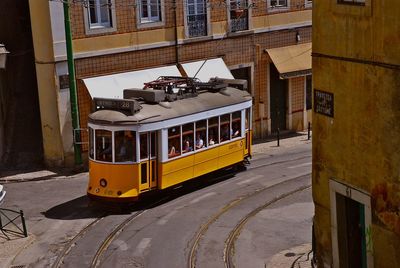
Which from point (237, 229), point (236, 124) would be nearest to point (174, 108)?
point (236, 124)

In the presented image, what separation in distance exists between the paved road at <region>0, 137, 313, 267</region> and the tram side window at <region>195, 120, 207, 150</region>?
1.31 m

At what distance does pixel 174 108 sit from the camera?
18.8 meters

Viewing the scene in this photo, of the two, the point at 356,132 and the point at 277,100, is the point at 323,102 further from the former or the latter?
the point at 277,100

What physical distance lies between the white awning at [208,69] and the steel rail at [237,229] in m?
6.14

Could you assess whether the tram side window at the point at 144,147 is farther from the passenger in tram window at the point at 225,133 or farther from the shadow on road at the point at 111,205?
the passenger in tram window at the point at 225,133

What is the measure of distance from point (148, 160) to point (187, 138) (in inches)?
58.3

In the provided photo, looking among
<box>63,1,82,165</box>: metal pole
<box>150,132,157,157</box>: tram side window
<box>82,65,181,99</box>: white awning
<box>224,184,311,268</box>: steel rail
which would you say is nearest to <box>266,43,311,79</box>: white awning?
<box>82,65,181,99</box>: white awning

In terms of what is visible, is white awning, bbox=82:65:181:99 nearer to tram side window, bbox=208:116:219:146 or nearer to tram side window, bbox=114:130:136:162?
tram side window, bbox=208:116:219:146

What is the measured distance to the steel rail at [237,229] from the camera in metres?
15.4

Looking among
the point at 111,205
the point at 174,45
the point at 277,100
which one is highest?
the point at 174,45

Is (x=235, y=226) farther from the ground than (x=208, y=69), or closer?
closer

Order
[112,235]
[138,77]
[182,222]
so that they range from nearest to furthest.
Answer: [112,235], [182,222], [138,77]

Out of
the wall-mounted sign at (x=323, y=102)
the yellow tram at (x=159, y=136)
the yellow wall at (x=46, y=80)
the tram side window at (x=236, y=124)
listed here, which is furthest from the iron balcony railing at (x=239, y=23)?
the wall-mounted sign at (x=323, y=102)

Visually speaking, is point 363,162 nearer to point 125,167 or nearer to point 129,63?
point 125,167
